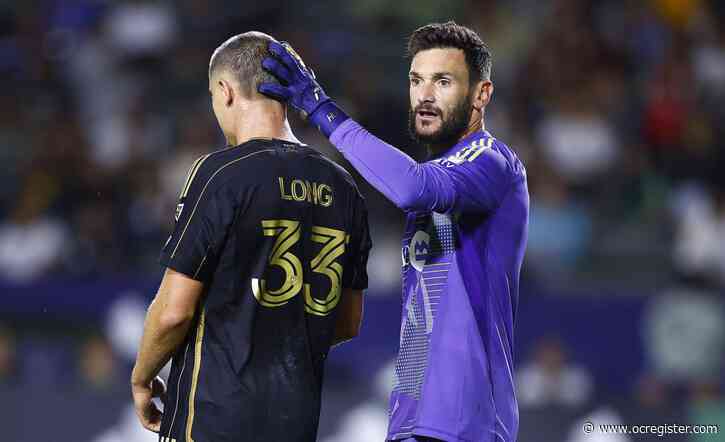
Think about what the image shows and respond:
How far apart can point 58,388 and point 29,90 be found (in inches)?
186

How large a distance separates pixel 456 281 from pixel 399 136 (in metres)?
5.39

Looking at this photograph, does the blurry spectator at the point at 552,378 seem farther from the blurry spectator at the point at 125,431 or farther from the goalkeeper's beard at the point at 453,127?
the goalkeeper's beard at the point at 453,127

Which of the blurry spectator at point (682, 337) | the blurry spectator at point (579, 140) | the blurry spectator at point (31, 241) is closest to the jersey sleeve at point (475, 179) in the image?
the blurry spectator at point (682, 337)

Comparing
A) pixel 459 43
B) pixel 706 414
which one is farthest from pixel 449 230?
pixel 706 414

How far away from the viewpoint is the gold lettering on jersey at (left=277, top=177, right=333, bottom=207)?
3.88 meters

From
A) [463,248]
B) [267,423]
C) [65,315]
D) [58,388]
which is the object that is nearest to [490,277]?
[463,248]

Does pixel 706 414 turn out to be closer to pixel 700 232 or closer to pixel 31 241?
pixel 700 232

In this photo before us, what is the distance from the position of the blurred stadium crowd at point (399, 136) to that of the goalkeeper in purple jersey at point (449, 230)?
338 cm

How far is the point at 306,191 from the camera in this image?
13.0 ft

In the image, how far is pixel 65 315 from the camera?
343 inches

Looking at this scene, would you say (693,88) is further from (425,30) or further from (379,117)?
(425,30)

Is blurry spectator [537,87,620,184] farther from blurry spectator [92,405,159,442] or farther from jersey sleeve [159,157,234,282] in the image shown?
jersey sleeve [159,157,234,282]

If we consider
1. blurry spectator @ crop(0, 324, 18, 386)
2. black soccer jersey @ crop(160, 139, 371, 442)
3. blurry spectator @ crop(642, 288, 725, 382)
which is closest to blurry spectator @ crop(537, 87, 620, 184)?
blurry spectator @ crop(642, 288, 725, 382)

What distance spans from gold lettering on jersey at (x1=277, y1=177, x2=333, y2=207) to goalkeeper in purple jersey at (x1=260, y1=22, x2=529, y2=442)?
160mm
